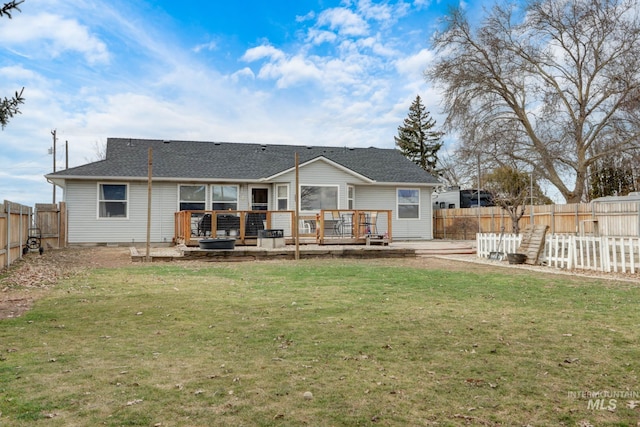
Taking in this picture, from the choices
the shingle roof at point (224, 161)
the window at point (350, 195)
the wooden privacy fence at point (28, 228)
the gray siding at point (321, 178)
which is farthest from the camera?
the window at point (350, 195)

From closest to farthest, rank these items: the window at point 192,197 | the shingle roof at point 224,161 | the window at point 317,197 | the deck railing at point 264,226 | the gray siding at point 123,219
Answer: the deck railing at point 264,226, the gray siding at point 123,219, the shingle roof at point 224,161, the window at point 317,197, the window at point 192,197

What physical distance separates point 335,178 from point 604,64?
14.7m

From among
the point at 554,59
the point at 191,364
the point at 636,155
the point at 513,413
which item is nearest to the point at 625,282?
the point at 513,413

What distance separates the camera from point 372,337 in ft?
16.1

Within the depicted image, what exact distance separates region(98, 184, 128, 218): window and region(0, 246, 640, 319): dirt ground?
3970 millimetres

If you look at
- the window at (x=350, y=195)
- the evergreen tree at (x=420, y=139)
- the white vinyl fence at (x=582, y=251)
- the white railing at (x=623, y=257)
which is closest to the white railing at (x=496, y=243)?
the white vinyl fence at (x=582, y=251)

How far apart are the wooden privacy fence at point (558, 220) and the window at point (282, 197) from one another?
9996 mm

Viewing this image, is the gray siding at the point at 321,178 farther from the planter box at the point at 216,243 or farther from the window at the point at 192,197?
the planter box at the point at 216,243

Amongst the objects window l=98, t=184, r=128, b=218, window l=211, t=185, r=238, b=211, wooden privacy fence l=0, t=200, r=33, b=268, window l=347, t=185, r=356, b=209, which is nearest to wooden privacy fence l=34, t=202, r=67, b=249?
window l=98, t=184, r=128, b=218

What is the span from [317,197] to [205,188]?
15.4 feet

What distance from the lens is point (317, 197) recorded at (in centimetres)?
1984

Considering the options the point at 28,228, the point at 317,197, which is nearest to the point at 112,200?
the point at 28,228

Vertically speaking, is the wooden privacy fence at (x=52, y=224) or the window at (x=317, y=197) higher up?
the window at (x=317, y=197)

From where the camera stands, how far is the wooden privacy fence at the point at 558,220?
60.4 feet
